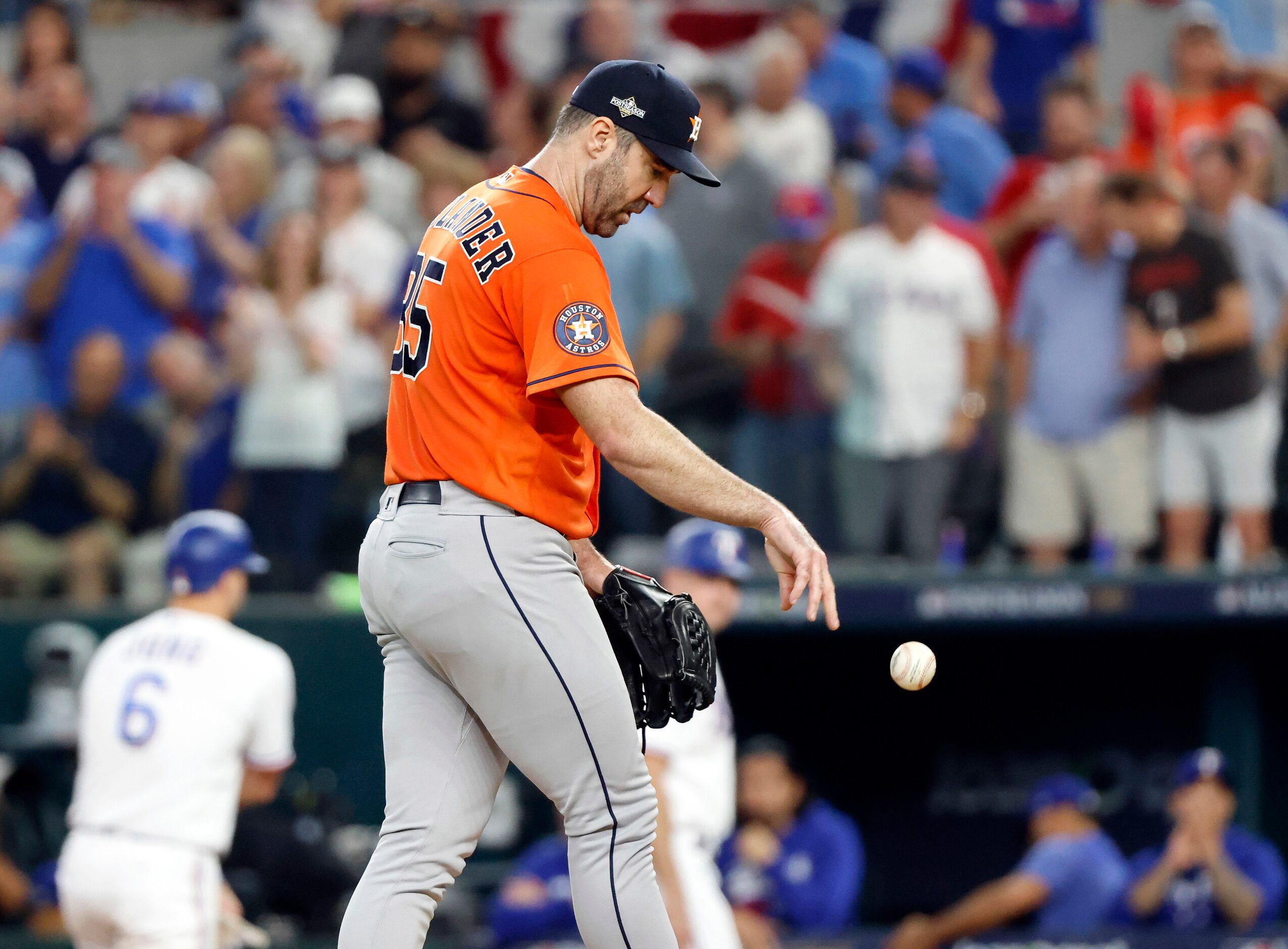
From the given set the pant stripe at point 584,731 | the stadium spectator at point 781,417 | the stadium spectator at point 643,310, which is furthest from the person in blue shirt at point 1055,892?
Result: the pant stripe at point 584,731

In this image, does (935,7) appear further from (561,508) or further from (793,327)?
(561,508)

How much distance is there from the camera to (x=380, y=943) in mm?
3271

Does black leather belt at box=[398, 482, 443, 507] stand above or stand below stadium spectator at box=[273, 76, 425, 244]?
below

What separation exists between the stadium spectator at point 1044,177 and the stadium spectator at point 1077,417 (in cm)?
44

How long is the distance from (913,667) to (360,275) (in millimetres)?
5102

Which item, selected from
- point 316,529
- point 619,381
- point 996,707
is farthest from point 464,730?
point 996,707

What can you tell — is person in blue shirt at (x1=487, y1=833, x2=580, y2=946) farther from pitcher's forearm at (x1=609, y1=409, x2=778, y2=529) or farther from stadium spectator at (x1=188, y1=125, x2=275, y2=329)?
pitcher's forearm at (x1=609, y1=409, x2=778, y2=529)

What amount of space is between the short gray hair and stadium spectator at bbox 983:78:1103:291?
519 centimetres

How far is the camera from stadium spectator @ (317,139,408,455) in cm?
770

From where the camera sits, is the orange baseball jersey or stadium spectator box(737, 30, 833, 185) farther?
stadium spectator box(737, 30, 833, 185)

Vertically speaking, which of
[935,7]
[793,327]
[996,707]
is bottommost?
[996,707]

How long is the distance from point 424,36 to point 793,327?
9.59 feet

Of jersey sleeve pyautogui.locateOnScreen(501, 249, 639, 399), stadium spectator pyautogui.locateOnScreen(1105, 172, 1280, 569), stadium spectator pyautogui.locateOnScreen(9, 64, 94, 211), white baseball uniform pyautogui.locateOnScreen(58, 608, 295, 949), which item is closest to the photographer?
jersey sleeve pyautogui.locateOnScreen(501, 249, 639, 399)

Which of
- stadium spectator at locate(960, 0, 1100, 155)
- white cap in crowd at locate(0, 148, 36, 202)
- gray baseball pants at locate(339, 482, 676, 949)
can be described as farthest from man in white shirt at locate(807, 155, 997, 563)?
gray baseball pants at locate(339, 482, 676, 949)
